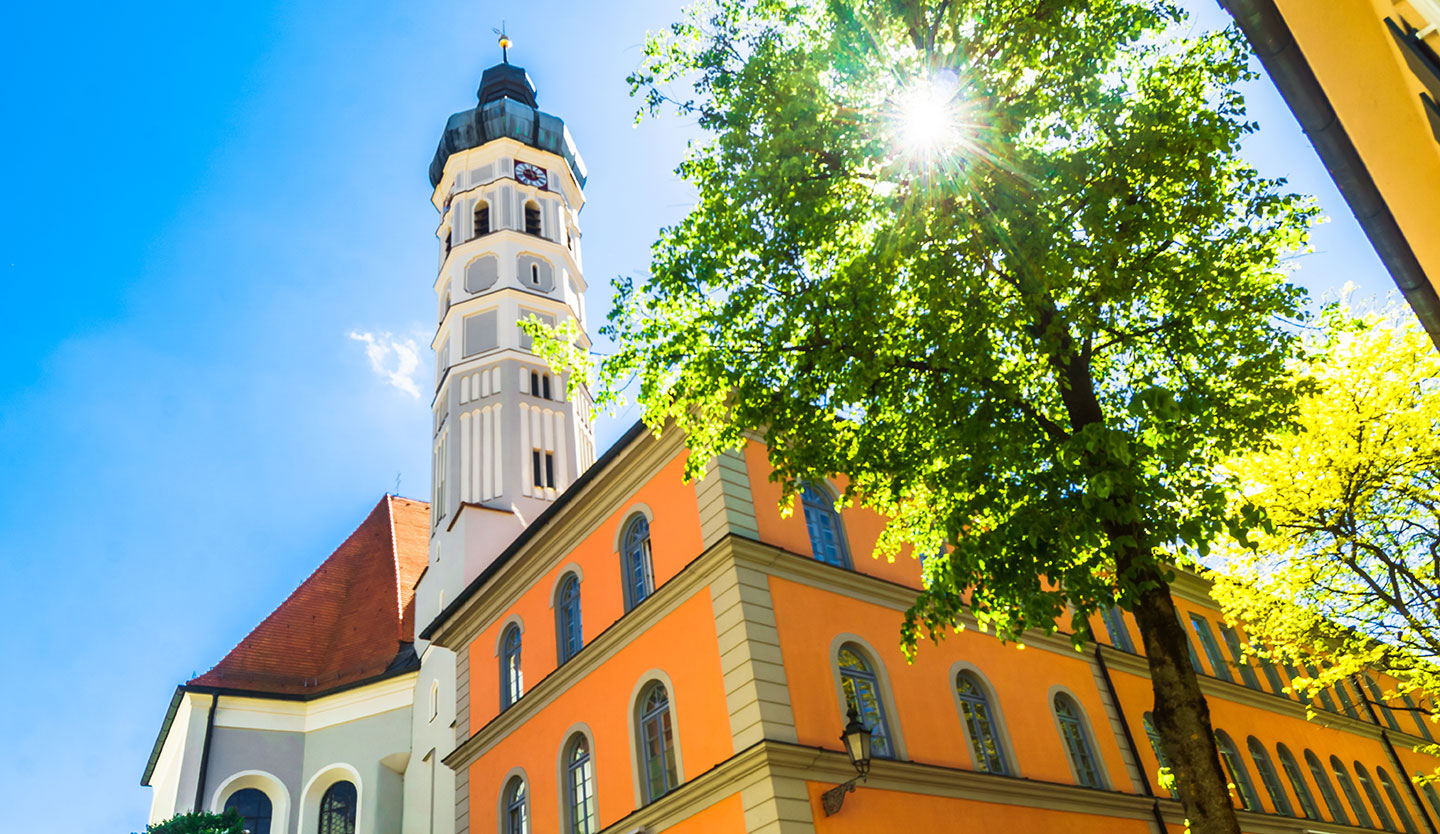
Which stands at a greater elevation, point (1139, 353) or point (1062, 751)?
point (1139, 353)

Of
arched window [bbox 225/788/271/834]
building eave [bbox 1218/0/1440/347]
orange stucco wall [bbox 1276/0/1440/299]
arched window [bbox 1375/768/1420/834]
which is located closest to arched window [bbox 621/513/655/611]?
building eave [bbox 1218/0/1440/347]

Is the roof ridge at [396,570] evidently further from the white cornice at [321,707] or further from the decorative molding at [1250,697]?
the decorative molding at [1250,697]

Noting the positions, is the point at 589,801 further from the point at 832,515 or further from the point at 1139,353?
the point at 1139,353

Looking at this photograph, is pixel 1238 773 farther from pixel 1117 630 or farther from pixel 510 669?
pixel 510 669

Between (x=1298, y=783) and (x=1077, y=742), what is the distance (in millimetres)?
10243

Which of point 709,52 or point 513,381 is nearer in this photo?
point 709,52

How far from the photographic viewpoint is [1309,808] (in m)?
22.2

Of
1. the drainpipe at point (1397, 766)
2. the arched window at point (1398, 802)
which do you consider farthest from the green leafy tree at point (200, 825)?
the arched window at point (1398, 802)

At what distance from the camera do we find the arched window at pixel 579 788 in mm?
14461

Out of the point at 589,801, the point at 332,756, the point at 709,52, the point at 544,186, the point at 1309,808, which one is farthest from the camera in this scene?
the point at 544,186

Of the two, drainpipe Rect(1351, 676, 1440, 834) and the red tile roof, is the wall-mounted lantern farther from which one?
drainpipe Rect(1351, 676, 1440, 834)

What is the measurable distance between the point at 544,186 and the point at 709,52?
29220 millimetres

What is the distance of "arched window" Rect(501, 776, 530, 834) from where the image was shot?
52.4ft

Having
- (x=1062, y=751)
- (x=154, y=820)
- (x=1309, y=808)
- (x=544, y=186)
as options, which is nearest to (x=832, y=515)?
(x=1062, y=751)
